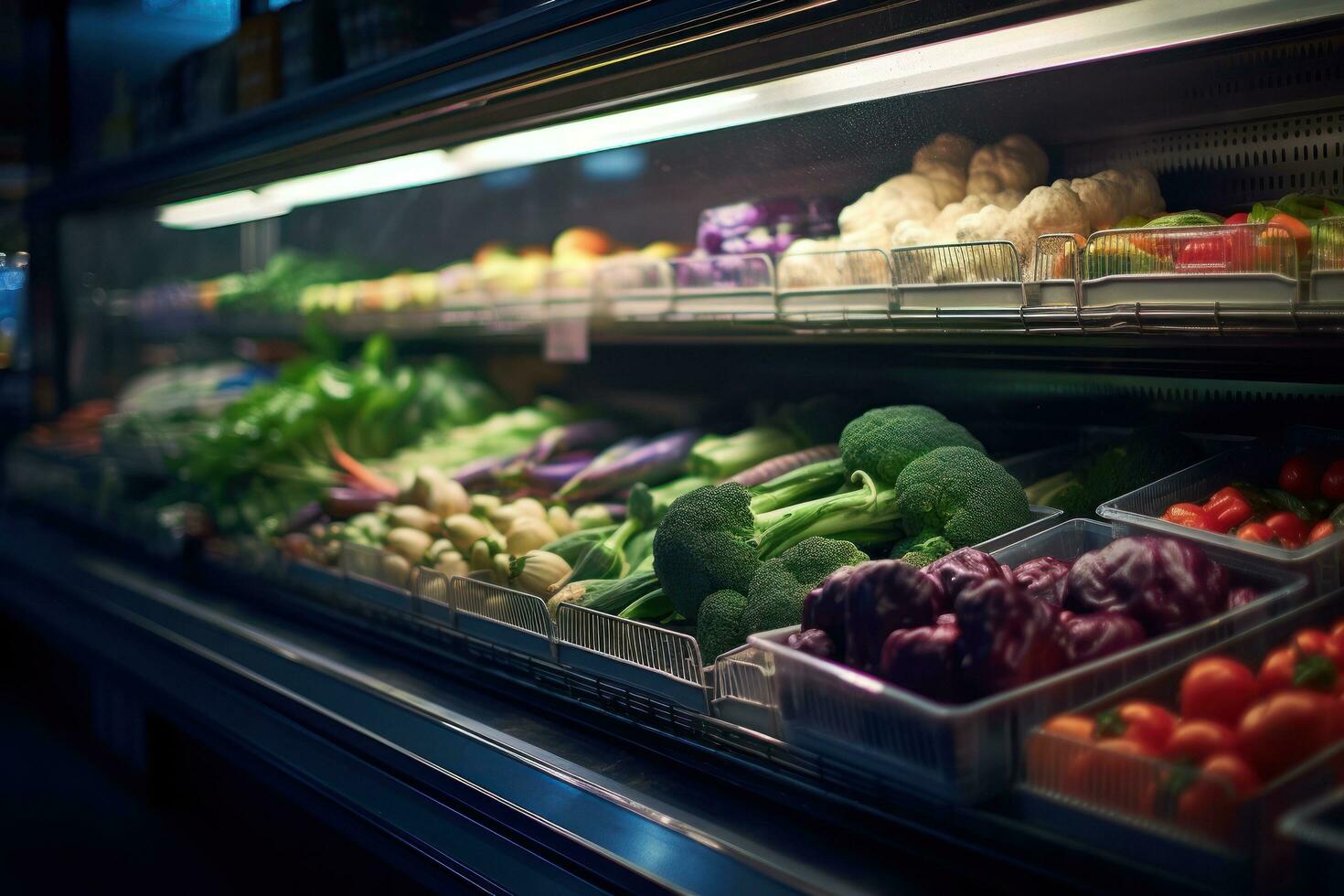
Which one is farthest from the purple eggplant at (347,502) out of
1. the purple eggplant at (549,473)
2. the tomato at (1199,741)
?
the tomato at (1199,741)

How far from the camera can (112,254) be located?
4195 millimetres

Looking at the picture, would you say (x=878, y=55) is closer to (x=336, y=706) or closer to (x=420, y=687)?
(x=420, y=687)

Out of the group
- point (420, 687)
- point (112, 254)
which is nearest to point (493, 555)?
point (420, 687)

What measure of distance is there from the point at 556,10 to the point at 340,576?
1.28 m

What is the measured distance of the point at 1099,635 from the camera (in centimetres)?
120

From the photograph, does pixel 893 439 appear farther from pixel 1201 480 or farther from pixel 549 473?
pixel 549 473

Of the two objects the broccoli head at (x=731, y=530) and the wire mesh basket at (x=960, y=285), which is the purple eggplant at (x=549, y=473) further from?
the wire mesh basket at (x=960, y=285)

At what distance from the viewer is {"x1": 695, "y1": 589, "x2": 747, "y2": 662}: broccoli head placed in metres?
1.56

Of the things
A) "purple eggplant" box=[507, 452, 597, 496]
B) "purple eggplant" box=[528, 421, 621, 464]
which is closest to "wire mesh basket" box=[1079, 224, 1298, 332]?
"purple eggplant" box=[507, 452, 597, 496]

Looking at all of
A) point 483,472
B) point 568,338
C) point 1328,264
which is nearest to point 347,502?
point 483,472

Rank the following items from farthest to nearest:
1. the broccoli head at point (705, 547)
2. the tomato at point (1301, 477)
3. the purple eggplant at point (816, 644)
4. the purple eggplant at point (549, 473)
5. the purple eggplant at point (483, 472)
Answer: the purple eggplant at point (483, 472), the purple eggplant at point (549, 473), the broccoli head at point (705, 547), the tomato at point (1301, 477), the purple eggplant at point (816, 644)

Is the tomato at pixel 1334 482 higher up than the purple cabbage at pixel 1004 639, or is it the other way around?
the tomato at pixel 1334 482

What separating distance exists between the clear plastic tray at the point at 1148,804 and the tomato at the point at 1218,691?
50 mm

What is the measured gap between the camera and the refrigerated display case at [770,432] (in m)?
1.23
